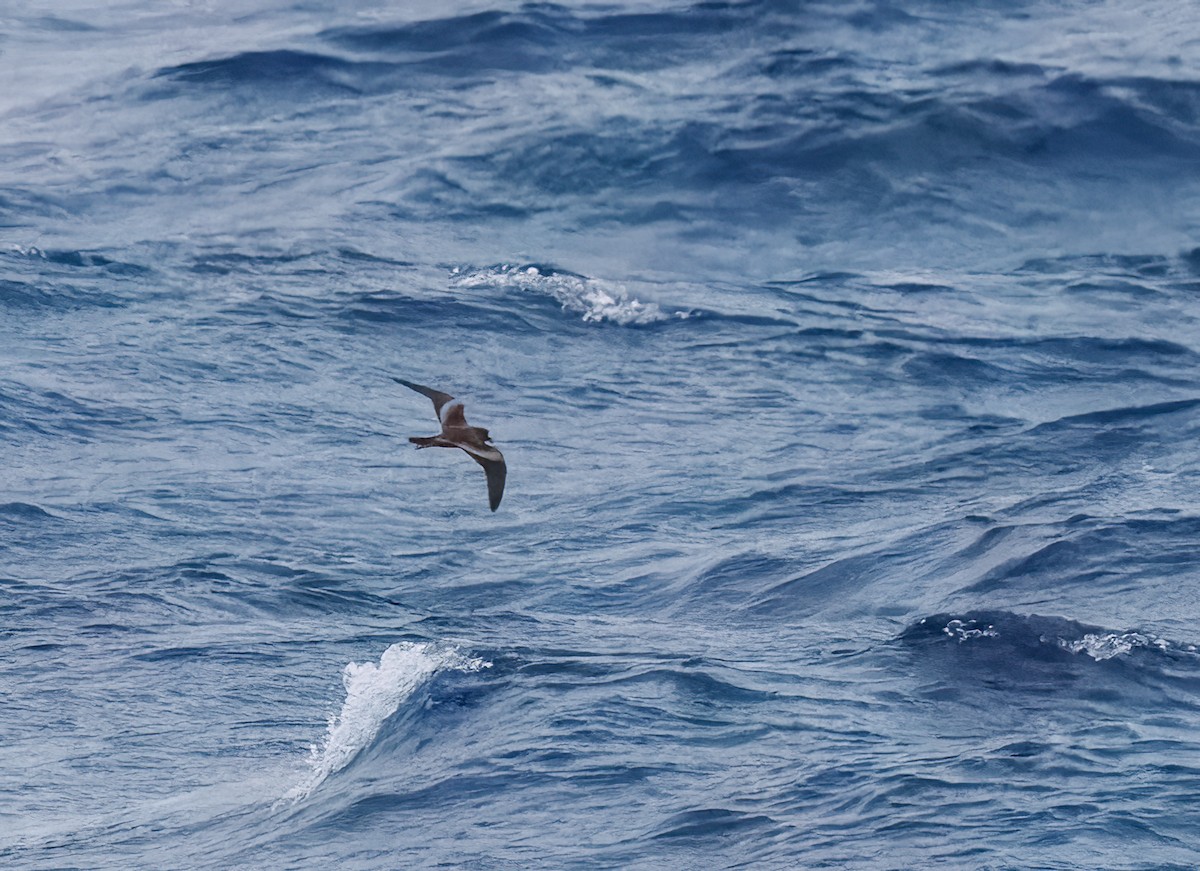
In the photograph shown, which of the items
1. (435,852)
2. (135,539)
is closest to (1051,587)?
(435,852)

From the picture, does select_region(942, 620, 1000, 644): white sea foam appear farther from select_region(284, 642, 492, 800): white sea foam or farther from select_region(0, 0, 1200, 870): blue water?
select_region(284, 642, 492, 800): white sea foam

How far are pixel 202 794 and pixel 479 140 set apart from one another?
11836 mm

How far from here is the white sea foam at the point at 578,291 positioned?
19938 millimetres

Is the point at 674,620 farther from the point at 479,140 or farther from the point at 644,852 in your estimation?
the point at 479,140

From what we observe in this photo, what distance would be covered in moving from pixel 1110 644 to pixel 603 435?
559cm

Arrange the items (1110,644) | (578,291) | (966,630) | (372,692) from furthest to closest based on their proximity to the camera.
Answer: (578,291), (966,630), (372,692), (1110,644)

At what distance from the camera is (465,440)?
11461 mm

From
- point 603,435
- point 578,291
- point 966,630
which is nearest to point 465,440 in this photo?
point 966,630

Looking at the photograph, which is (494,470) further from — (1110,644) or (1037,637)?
(1110,644)

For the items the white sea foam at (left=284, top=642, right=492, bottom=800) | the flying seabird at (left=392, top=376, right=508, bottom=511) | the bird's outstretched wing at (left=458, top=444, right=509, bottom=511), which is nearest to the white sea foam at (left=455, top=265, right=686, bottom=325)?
the white sea foam at (left=284, top=642, right=492, bottom=800)

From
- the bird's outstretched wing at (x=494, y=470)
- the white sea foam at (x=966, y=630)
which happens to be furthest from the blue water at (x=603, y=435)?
the bird's outstretched wing at (x=494, y=470)

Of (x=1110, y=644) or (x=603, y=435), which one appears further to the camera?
(x=603, y=435)

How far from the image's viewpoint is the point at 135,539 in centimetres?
1652

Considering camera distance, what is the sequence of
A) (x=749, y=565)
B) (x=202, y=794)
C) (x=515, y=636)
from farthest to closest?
1. (x=749, y=565)
2. (x=515, y=636)
3. (x=202, y=794)
